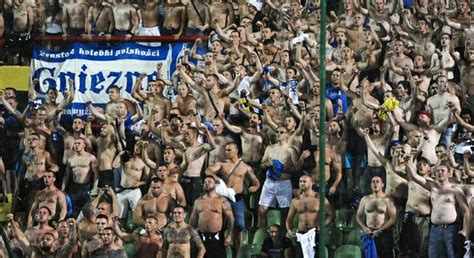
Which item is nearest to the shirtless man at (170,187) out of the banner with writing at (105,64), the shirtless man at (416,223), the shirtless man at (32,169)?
the shirtless man at (32,169)

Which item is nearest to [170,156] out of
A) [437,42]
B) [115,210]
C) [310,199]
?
[115,210]

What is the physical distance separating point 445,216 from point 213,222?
1941 millimetres

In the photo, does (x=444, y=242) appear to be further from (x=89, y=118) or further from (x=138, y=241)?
(x=89, y=118)

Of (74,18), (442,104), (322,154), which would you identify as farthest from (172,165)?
(322,154)

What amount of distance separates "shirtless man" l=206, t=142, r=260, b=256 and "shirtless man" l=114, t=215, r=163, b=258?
682mm

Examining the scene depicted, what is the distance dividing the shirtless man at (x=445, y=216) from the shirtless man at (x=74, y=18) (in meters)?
4.02

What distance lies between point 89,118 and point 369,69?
8.66 ft

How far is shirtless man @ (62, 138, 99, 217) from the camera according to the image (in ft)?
48.6

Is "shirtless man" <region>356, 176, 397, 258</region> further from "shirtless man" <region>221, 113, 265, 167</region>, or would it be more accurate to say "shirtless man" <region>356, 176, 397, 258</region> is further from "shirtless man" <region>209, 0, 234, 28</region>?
"shirtless man" <region>209, 0, 234, 28</region>

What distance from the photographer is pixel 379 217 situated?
1377cm

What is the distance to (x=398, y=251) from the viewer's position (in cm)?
1377

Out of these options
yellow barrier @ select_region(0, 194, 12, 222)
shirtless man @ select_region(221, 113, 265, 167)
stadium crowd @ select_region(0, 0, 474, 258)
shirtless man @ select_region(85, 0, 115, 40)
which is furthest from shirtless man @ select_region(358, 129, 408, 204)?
yellow barrier @ select_region(0, 194, 12, 222)

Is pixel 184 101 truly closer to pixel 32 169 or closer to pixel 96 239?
pixel 32 169

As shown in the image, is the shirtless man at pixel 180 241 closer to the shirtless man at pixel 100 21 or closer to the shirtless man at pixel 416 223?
the shirtless man at pixel 416 223
